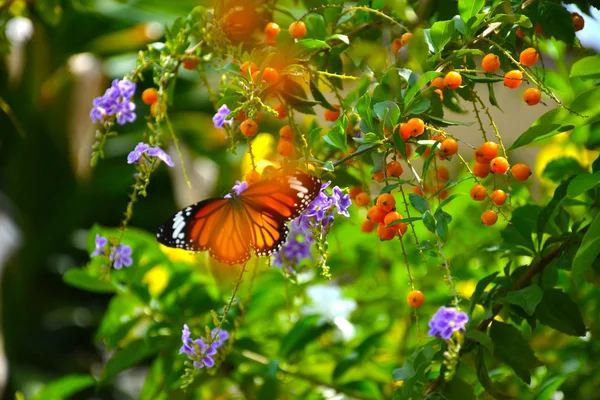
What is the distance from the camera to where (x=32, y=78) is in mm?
3285

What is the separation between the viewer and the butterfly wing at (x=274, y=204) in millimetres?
876

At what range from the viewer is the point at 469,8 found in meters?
0.87

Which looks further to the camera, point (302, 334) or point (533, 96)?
point (302, 334)

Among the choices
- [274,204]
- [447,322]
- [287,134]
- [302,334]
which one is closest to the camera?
[447,322]

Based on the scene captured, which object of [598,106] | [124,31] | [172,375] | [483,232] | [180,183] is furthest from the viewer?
[124,31]

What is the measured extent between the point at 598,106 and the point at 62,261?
3284 mm

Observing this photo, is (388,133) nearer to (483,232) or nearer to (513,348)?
(513,348)

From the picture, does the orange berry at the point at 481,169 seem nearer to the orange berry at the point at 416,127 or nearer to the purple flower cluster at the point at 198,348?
the orange berry at the point at 416,127

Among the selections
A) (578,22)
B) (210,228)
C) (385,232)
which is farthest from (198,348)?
(578,22)

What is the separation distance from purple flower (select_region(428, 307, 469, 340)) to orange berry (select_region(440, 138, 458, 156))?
0.62ft

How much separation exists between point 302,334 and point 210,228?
0.34m

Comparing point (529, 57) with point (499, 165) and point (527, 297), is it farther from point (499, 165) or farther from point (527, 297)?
point (527, 297)

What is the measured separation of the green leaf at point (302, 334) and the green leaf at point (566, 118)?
0.57 metres

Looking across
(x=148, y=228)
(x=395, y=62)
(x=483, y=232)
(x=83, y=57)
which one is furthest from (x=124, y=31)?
(x=395, y=62)
